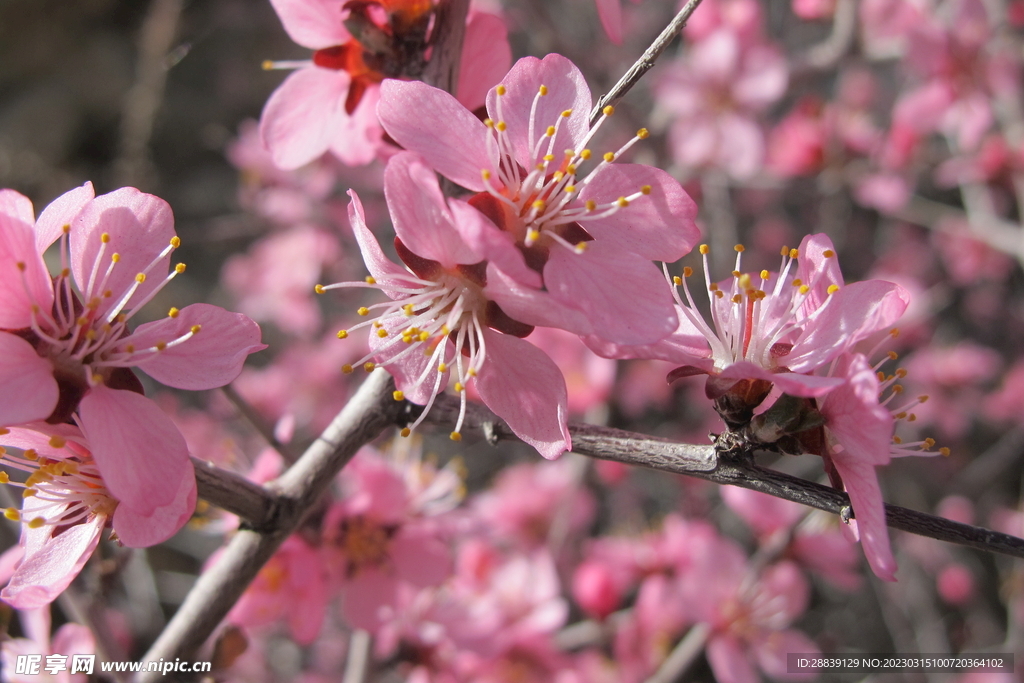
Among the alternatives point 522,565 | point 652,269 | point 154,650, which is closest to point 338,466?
point 154,650

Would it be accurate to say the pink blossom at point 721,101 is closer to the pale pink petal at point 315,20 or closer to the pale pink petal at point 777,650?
the pale pink petal at point 777,650

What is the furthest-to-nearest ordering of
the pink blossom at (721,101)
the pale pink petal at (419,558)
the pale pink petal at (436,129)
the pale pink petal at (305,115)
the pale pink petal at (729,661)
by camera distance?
the pink blossom at (721,101)
the pale pink petal at (729,661)
the pale pink petal at (419,558)
the pale pink petal at (305,115)
the pale pink petal at (436,129)

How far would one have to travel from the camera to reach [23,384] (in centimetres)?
66

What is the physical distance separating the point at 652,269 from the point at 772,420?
0.21 m

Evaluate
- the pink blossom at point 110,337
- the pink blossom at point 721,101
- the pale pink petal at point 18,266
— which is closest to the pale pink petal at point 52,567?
the pink blossom at point 110,337

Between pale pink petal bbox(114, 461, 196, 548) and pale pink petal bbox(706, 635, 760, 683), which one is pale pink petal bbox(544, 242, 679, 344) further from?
pale pink petal bbox(706, 635, 760, 683)

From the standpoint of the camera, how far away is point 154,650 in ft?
2.99

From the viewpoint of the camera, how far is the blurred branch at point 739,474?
703 millimetres

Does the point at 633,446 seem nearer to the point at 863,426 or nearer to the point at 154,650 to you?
the point at 863,426

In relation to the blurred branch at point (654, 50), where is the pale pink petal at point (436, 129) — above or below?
below

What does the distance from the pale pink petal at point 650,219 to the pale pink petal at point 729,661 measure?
1248 mm

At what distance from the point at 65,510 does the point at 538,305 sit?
0.66 metres

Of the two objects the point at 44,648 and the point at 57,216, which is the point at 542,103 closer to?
the point at 57,216

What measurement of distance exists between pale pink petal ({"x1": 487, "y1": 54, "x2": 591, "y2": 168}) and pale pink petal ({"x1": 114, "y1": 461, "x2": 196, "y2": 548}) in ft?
1.77
